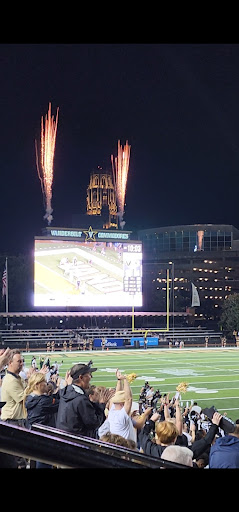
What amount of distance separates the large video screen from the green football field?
28.3ft

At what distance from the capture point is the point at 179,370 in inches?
1096

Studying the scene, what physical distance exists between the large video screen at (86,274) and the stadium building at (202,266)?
3737cm

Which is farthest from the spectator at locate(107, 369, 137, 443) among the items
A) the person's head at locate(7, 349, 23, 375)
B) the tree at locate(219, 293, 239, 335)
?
the tree at locate(219, 293, 239, 335)

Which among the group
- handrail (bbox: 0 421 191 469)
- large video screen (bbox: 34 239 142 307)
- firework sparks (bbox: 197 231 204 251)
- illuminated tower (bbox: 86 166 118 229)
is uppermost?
illuminated tower (bbox: 86 166 118 229)

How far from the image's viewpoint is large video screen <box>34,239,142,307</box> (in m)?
46.5

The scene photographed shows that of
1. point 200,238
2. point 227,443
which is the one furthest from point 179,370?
point 200,238

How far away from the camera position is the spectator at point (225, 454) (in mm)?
3763

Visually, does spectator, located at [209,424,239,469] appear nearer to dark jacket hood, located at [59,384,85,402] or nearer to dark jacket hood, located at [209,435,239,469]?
dark jacket hood, located at [209,435,239,469]

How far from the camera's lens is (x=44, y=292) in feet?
152

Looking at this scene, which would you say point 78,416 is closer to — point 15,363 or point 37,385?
point 37,385
